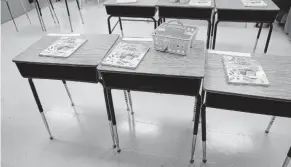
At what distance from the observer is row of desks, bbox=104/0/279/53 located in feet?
6.91

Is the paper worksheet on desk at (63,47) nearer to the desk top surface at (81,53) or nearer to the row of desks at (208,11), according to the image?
the desk top surface at (81,53)

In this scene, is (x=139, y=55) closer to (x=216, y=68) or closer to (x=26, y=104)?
(x=216, y=68)

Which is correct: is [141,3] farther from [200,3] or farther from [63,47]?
[63,47]

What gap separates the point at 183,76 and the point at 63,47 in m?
0.82

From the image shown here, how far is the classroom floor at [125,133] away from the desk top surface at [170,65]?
72 cm

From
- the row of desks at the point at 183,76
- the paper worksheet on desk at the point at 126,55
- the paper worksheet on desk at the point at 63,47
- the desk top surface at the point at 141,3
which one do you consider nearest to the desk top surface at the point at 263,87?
the row of desks at the point at 183,76

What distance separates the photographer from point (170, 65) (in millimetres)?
1177

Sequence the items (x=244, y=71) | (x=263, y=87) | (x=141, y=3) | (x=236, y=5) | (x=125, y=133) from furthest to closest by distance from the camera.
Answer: (x=141, y=3) → (x=236, y=5) → (x=125, y=133) → (x=244, y=71) → (x=263, y=87)

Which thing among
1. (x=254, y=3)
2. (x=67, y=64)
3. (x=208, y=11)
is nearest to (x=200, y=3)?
(x=208, y=11)

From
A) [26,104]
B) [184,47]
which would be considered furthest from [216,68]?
[26,104]

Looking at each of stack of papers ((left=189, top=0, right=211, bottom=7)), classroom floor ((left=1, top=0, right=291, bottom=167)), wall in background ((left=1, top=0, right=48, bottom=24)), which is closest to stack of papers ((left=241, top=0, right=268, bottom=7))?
stack of papers ((left=189, top=0, right=211, bottom=7))

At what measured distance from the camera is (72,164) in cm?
153

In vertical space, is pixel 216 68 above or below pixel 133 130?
above

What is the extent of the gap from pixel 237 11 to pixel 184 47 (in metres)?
1.24
